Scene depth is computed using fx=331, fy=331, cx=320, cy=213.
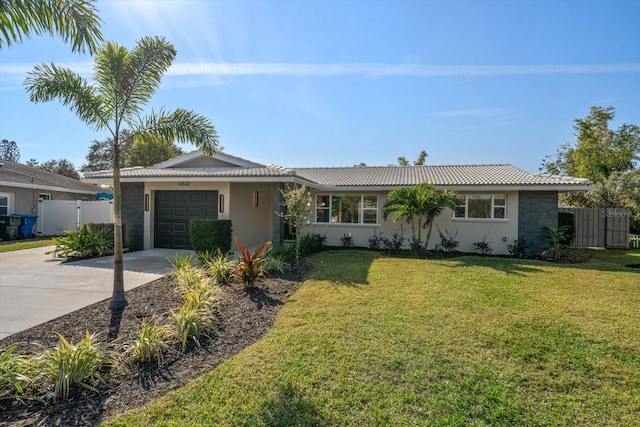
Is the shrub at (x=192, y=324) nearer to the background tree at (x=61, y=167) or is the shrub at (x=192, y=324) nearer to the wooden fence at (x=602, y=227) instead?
the wooden fence at (x=602, y=227)

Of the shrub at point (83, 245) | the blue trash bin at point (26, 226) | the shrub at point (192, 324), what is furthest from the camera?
the blue trash bin at point (26, 226)

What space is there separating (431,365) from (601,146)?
1275 inches

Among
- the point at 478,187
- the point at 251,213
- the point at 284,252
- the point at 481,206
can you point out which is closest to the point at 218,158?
the point at 251,213

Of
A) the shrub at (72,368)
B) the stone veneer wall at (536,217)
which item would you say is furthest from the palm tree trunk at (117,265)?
the stone veneer wall at (536,217)

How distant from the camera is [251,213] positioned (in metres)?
15.0

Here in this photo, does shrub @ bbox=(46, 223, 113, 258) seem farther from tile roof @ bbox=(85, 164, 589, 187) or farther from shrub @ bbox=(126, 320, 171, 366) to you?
shrub @ bbox=(126, 320, 171, 366)

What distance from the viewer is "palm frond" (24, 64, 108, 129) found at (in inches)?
248

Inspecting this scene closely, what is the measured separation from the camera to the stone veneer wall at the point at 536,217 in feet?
43.6

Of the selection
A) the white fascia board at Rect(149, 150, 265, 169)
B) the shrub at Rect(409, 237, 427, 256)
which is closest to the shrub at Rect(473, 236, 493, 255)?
the shrub at Rect(409, 237, 427, 256)

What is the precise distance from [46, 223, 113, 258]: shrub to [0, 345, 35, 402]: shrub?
916cm

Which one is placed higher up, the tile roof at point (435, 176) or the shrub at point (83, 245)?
the tile roof at point (435, 176)

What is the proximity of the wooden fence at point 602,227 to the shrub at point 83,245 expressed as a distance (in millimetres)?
20429

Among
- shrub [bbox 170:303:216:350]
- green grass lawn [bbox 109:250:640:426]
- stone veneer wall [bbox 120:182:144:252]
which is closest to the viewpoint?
green grass lawn [bbox 109:250:640:426]

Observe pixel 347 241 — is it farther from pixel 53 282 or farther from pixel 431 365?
pixel 431 365
